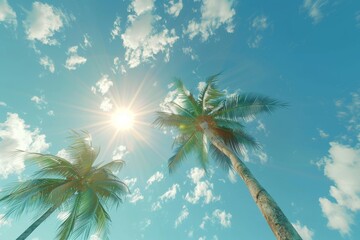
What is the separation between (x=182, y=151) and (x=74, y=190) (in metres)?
6.06

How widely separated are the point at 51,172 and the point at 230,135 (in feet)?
31.1

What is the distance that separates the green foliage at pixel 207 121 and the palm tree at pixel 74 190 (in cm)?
379

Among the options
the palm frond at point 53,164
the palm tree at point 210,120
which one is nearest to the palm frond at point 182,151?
the palm tree at point 210,120

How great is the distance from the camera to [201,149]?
13516 mm

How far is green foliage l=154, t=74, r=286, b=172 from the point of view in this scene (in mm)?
12227

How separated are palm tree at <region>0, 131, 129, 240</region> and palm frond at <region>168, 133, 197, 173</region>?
2.91m

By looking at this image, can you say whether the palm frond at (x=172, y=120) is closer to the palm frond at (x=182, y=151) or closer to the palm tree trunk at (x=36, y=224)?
the palm frond at (x=182, y=151)

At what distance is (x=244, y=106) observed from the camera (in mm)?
11906

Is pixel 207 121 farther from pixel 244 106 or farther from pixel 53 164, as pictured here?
pixel 53 164

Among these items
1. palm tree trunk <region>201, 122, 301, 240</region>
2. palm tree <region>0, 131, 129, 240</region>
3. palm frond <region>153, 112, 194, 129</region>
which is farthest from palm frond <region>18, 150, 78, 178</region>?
palm tree trunk <region>201, 122, 301, 240</region>

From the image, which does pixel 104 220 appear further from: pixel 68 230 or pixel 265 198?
pixel 265 198

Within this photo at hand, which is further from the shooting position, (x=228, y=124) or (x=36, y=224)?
(x=228, y=124)

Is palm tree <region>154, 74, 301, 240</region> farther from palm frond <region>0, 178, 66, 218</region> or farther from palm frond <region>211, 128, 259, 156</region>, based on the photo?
palm frond <region>0, 178, 66, 218</region>

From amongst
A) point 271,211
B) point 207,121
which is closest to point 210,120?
point 207,121
